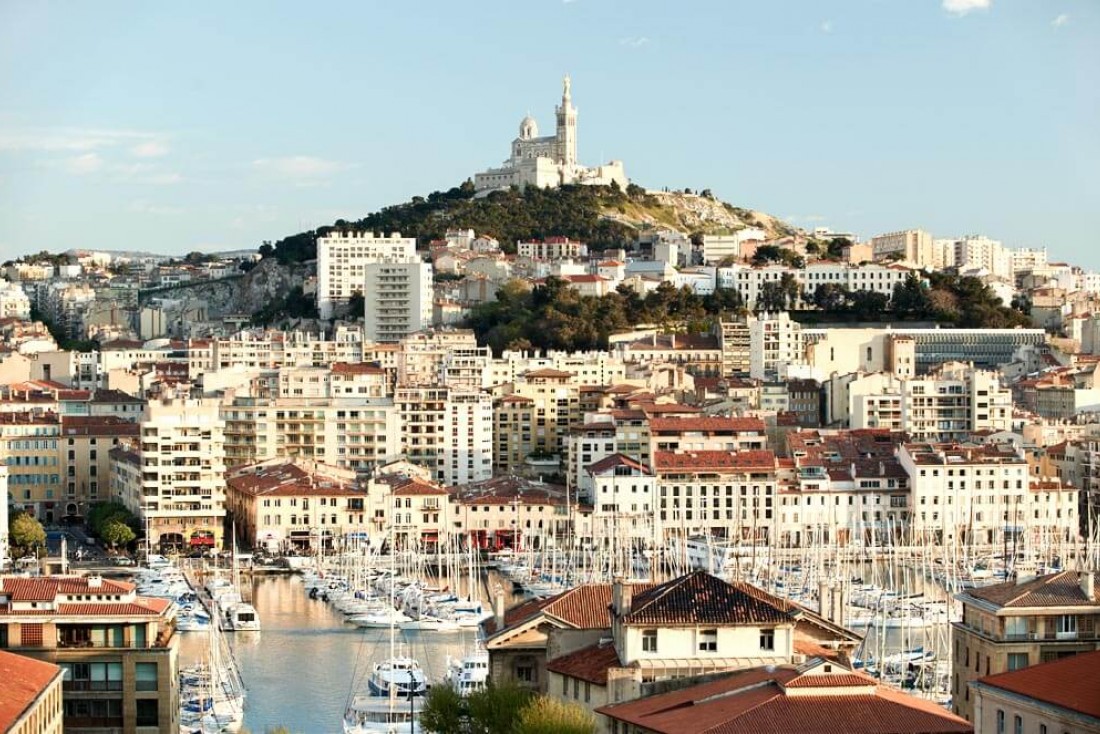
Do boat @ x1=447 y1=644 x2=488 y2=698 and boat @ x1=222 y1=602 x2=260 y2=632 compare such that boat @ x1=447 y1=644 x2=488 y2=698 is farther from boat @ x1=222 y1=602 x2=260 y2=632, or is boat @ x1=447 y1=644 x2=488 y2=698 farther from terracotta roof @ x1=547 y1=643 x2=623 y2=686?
terracotta roof @ x1=547 y1=643 x2=623 y2=686

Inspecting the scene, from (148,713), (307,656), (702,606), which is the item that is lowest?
(307,656)

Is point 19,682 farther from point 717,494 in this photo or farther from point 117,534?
point 717,494

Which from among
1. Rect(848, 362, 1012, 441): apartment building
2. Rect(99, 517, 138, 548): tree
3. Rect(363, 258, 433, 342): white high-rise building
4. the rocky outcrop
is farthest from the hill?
Rect(99, 517, 138, 548): tree

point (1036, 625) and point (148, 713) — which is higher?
point (1036, 625)

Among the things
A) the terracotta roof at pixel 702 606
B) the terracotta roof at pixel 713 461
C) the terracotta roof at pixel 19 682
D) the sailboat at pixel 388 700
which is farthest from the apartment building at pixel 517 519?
the terracotta roof at pixel 702 606

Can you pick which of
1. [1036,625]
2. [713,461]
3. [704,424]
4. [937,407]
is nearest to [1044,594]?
[1036,625]

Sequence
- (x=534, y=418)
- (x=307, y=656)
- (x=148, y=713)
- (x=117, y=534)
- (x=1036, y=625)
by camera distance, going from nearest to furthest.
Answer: (x=1036, y=625) < (x=148, y=713) < (x=307, y=656) < (x=117, y=534) < (x=534, y=418)

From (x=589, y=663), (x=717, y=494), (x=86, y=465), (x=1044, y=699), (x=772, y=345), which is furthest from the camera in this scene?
(x=772, y=345)

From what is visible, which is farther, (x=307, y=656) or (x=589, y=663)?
(x=307, y=656)
